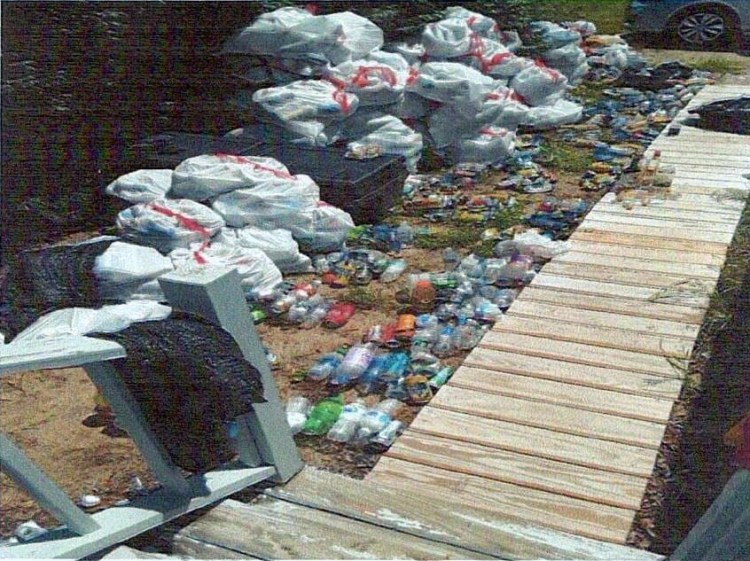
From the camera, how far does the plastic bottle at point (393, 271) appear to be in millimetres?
4379

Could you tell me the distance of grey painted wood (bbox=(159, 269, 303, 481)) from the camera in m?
1.97

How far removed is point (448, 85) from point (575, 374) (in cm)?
332

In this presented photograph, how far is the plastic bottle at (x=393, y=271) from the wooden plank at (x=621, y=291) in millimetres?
705

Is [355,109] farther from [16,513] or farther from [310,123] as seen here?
[16,513]

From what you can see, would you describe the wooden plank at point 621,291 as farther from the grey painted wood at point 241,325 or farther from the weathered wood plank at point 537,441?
the grey painted wood at point 241,325

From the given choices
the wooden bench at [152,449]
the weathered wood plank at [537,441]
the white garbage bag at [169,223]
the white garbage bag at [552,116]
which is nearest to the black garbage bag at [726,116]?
the white garbage bag at [552,116]

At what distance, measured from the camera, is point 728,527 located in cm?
154

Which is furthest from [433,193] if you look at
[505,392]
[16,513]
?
[16,513]

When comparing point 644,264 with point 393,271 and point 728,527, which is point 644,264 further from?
point 728,527

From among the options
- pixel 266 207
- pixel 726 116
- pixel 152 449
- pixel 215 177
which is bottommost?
pixel 726 116

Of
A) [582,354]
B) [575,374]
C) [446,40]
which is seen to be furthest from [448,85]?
[575,374]

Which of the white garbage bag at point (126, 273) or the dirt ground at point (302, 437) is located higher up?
the white garbage bag at point (126, 273)

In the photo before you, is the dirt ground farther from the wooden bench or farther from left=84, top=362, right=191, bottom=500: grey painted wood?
left=84, top=362, right=191, bottom=500: grey painted wood

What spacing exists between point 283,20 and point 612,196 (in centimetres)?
248
